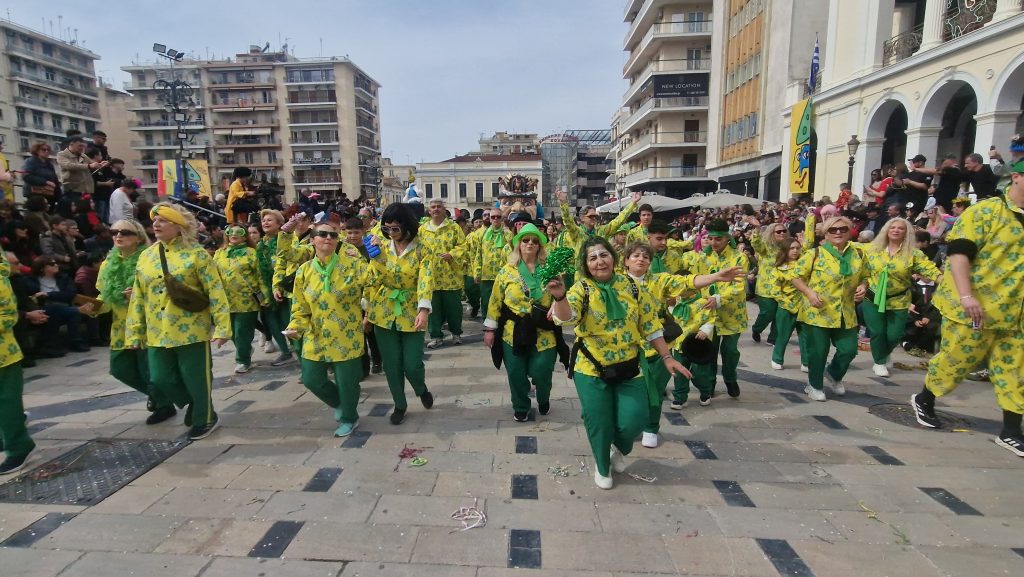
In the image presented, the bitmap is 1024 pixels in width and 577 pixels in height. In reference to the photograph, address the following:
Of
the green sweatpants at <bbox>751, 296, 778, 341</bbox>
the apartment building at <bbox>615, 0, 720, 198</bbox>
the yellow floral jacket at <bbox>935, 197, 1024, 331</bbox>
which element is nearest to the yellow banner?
the green sweatpants at <bbox>751, 296, 778, 341</bbox>

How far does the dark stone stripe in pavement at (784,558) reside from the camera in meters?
2.77

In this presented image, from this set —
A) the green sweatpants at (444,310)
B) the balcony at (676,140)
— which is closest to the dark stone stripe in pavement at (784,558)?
the green sweatpants at (444,310)

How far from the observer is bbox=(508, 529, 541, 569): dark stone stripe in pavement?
9.31 feet

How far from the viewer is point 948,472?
391cm

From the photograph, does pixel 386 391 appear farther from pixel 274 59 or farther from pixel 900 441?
pixel 274 59

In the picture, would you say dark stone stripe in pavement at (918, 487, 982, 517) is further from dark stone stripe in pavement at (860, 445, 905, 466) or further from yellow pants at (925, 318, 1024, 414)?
yellow pants at (925, 318, 1024, 414)

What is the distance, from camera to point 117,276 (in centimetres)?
472

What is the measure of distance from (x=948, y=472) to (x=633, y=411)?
8.45 ft

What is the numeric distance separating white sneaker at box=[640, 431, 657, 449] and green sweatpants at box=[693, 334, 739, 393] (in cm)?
123

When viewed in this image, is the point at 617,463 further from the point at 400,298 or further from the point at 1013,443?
the point at 1013,443

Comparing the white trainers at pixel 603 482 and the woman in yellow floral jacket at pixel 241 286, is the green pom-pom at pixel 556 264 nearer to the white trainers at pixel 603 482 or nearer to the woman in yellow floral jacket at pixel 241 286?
the white trainers at pixel 603 482

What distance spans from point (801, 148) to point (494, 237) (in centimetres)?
1793

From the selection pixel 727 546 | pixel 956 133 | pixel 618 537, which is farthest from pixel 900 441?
pixel 956 133

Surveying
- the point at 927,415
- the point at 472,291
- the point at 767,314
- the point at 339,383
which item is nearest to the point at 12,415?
the point at 339,383
